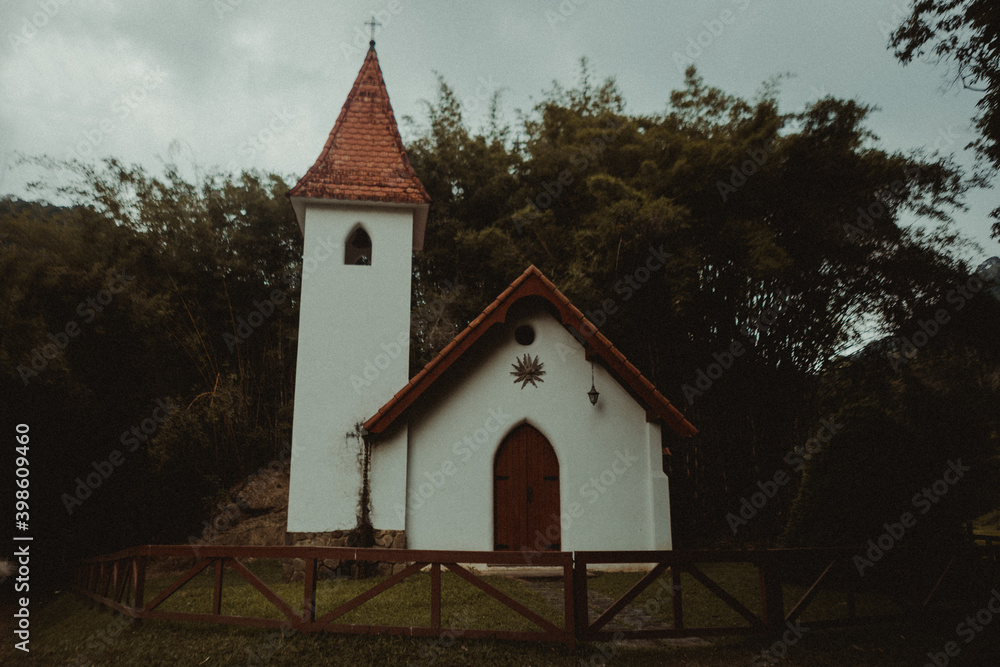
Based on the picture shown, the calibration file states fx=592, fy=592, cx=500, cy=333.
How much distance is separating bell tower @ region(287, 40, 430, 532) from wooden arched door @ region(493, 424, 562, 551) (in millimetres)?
2316

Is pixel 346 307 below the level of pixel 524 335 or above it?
above

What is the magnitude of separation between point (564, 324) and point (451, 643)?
600cm

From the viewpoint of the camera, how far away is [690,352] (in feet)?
44.3

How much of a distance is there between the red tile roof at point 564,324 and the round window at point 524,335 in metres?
0.66

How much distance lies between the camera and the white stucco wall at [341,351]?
9.76m

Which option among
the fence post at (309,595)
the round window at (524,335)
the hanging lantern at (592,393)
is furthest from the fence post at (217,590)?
the hanging lantern at (592,393)

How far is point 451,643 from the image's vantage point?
5.34 m

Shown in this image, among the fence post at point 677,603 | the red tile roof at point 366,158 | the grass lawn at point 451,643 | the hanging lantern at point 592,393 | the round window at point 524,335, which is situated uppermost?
the red tile roof at point 366,158

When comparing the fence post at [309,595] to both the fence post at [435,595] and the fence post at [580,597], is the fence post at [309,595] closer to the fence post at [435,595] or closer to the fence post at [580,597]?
the fence post at [435,595]

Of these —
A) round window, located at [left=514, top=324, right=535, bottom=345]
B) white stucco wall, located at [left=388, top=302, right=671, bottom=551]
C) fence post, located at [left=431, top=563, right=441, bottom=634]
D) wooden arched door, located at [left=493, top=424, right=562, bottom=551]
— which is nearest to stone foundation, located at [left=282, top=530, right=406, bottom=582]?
white stucco wall, located at [left=388, top=302, right=671, bottom=551]

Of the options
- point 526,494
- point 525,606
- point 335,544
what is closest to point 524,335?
point 526,494

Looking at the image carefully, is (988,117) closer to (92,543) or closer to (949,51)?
(949,51)

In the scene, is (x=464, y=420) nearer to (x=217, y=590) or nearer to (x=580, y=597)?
(x=217, y=590)

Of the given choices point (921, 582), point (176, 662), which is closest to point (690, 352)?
point (921, 582)
